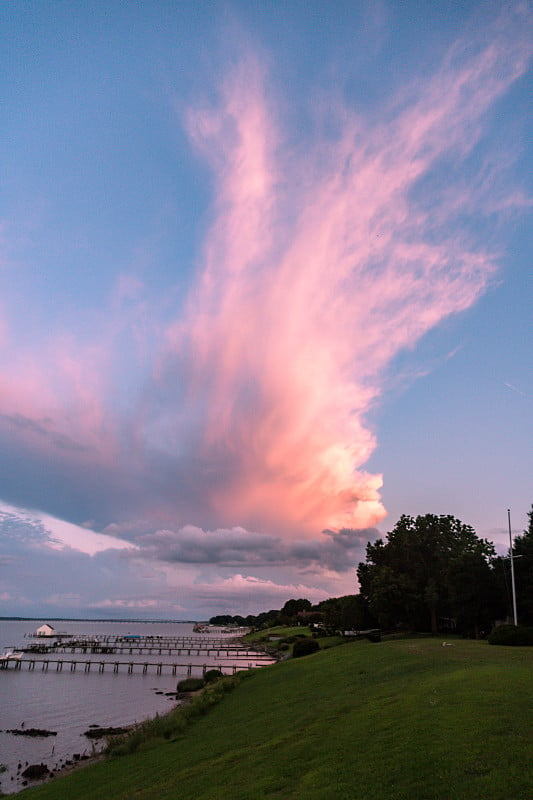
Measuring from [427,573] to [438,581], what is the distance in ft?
8.17

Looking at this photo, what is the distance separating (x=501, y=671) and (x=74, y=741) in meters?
39.7

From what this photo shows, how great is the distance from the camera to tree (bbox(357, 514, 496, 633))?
62.1 m

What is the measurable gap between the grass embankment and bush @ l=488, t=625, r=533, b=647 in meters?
7.11

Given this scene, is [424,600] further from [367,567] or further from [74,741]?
[74,741]

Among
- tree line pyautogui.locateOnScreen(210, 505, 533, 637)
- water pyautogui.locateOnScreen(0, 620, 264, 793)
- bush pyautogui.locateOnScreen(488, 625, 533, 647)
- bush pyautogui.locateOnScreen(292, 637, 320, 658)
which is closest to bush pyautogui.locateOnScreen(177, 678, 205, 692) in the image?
water pyautogui.locateOnScreen(0, 620, 264, 793)

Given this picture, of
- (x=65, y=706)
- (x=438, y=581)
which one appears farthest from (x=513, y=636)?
(x=65, y=706)

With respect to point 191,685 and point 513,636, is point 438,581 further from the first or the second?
point 191,685

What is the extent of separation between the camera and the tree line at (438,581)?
199 ft

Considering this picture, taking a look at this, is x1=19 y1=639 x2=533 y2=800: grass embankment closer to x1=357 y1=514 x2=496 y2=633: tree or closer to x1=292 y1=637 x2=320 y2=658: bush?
x1=357 y1=514 x2=496 y2=633: tree

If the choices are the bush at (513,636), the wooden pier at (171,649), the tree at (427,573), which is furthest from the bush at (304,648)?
the wooden pier at (171,649)

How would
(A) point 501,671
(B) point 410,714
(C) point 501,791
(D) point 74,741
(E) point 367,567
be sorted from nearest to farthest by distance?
(C) point 501,791 → (B) point 410,714 → (A) point 501,671 → (D) point 74,741 → (E) point 367,567

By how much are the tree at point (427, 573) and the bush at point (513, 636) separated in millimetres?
17355

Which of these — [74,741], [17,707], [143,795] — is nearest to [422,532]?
[74,741]

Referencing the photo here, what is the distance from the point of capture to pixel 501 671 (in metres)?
25.1
